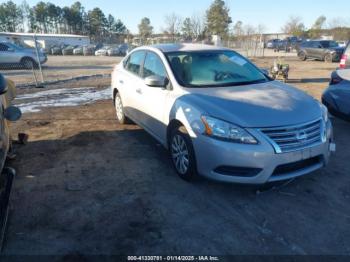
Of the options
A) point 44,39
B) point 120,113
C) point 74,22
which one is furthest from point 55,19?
point 120,113

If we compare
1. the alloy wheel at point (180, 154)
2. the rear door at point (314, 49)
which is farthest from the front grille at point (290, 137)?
the rear door at point (314, 49)

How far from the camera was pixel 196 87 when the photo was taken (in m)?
3.97

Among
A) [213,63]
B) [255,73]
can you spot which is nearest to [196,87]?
[213,63]

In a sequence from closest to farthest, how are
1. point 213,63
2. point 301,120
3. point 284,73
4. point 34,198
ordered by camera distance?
point 301,120 < point 34,198 < point 213,63 < point 284,73

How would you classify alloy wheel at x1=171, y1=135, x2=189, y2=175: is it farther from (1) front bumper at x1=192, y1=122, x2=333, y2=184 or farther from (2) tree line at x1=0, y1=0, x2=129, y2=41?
(2) tree line at x1=0, y1=0, x2=129, y2=41

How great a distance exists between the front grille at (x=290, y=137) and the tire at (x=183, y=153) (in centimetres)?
87

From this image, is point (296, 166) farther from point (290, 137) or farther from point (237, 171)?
point (237, 171)

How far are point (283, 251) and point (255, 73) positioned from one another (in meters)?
2.77

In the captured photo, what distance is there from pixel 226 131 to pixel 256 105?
21.1 inches

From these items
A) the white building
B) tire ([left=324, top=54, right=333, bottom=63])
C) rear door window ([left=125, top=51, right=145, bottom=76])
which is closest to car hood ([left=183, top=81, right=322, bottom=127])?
rear door window ([left=125, top=51, right=145, bottom=76])

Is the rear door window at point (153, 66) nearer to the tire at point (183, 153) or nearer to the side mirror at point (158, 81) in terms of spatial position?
the side mirror at point (158, 81)

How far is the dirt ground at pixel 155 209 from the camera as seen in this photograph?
271cm

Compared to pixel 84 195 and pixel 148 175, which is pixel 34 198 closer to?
pixel 84 195

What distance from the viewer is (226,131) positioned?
318 centimetres
